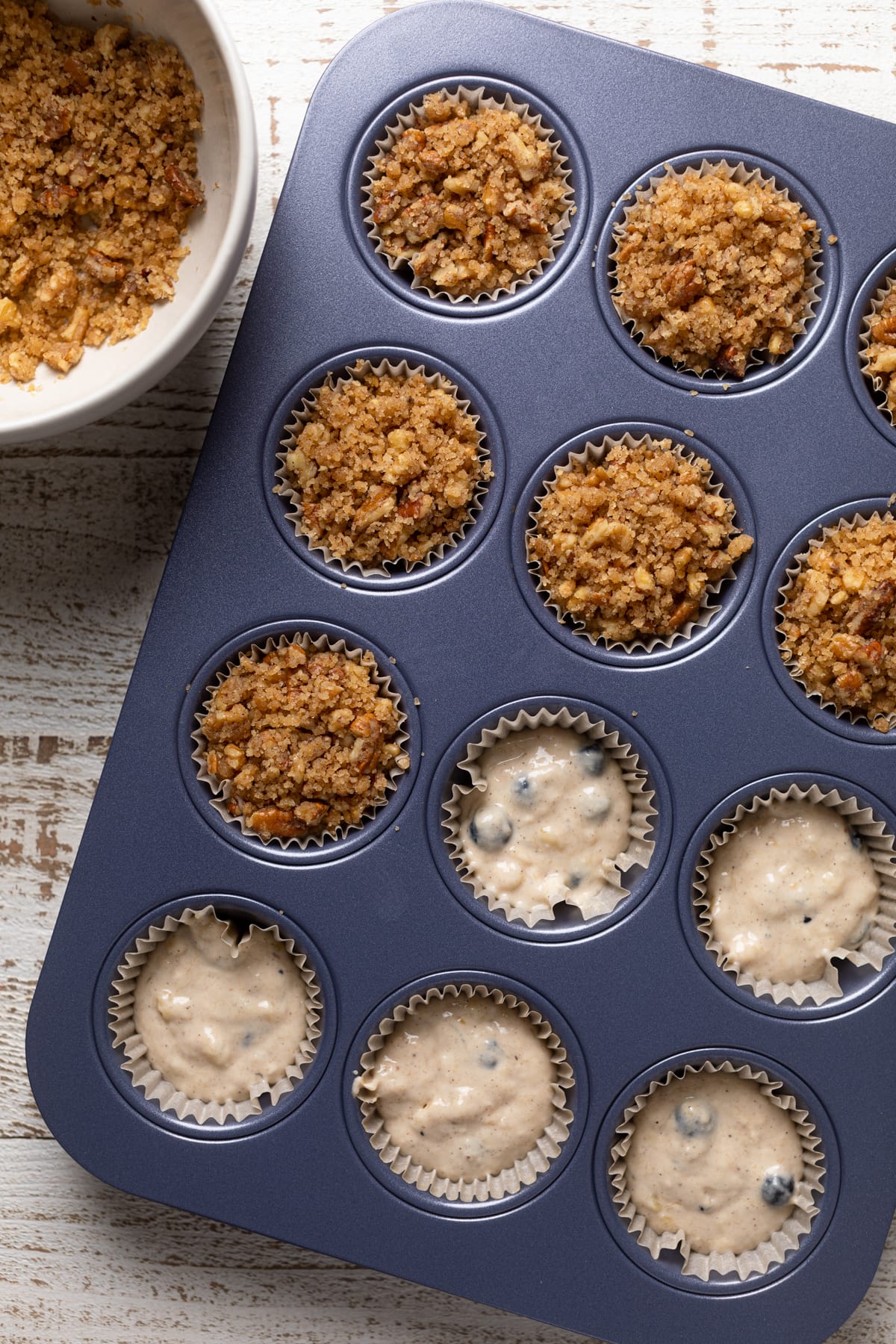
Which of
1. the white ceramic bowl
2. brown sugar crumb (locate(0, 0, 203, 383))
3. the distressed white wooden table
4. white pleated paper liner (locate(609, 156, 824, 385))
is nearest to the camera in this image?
the white ceramic bowl

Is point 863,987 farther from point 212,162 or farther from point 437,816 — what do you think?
point 212,162

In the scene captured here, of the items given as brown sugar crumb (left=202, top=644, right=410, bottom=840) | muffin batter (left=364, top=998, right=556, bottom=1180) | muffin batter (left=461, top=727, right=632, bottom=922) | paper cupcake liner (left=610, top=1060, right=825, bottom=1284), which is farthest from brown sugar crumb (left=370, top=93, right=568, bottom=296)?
paper cupcake liner (left=610, top=1060, right=825, bottom=1284)

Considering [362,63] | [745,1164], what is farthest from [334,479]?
[745,1164]

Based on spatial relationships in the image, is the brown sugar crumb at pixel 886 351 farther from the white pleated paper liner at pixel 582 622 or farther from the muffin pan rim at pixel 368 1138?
the muffin pan rim at pixel 368 1138

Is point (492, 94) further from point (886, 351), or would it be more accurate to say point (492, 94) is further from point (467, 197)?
point (886, 351)

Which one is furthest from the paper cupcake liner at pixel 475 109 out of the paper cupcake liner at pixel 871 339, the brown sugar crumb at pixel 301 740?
the brown sugar crumb at pixel 301 740

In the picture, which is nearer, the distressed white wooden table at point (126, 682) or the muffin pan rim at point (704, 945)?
the muffin pan rim at point (704, 945)

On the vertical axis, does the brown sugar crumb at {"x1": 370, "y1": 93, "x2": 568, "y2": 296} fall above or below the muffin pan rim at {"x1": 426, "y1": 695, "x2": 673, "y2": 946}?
above

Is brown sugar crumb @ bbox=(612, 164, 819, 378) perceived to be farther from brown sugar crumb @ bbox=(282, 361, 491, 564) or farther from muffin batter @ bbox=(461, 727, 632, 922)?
muffin batter @ bbox=(461, 727, 632, 922)
